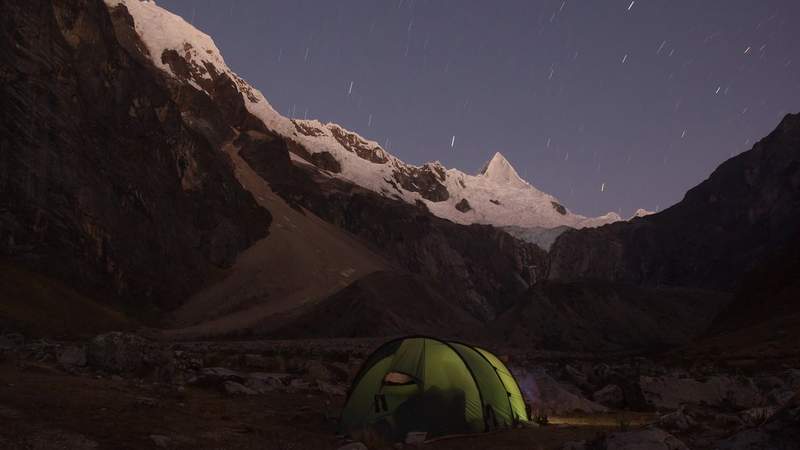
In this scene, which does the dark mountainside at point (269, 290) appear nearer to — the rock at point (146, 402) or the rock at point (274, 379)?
the rock at point (146, 402)

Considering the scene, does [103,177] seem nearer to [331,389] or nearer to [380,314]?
[380,314]

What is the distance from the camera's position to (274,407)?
16.1 m

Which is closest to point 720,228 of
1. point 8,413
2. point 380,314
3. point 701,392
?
point 380,314

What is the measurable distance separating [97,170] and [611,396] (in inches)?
2273

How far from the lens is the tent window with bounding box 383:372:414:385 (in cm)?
1314

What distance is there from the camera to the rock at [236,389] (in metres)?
17.2

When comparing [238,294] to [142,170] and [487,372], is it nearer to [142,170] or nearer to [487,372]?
[142,170]

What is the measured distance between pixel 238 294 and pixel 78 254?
2624cm

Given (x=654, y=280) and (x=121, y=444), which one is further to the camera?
(x=654, y=280)

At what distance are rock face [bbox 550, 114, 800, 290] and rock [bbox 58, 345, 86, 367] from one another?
106 meters

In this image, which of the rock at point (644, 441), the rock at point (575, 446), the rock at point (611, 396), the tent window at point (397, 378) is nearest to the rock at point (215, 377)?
the tent window at point (397, 378)

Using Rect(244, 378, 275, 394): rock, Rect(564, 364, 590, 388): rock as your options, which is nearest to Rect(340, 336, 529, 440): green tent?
Rect(244, 378, 275, 394): rock

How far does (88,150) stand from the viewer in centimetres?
6041

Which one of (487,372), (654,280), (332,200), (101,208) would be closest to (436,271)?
(332,200)
